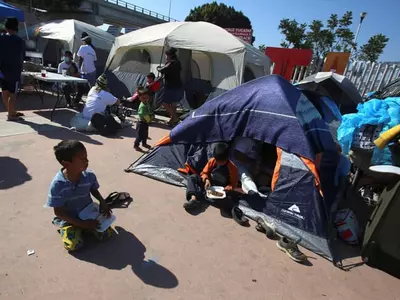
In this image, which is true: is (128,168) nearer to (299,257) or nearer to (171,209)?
(171,209)

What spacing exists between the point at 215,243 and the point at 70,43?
12.4 m

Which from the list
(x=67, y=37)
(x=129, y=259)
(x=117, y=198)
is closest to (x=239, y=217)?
(x=129, y=259)

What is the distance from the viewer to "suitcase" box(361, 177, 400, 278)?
8.51 feet

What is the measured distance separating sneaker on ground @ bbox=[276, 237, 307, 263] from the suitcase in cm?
68

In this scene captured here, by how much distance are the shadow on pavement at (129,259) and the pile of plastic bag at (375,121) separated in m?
3.32

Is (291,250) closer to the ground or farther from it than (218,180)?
closer to the ground

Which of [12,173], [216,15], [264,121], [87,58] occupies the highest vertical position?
[216,15]

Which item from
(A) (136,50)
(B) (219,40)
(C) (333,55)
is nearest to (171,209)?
(B) (219,40)

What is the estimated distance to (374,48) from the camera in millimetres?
22859

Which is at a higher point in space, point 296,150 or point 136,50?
point 136,50

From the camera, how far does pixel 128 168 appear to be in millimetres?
4266

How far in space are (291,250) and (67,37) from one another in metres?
13.1

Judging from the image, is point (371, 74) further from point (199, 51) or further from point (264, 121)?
point (264, 121)

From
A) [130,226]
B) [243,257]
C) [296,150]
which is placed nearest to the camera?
[243,257]
